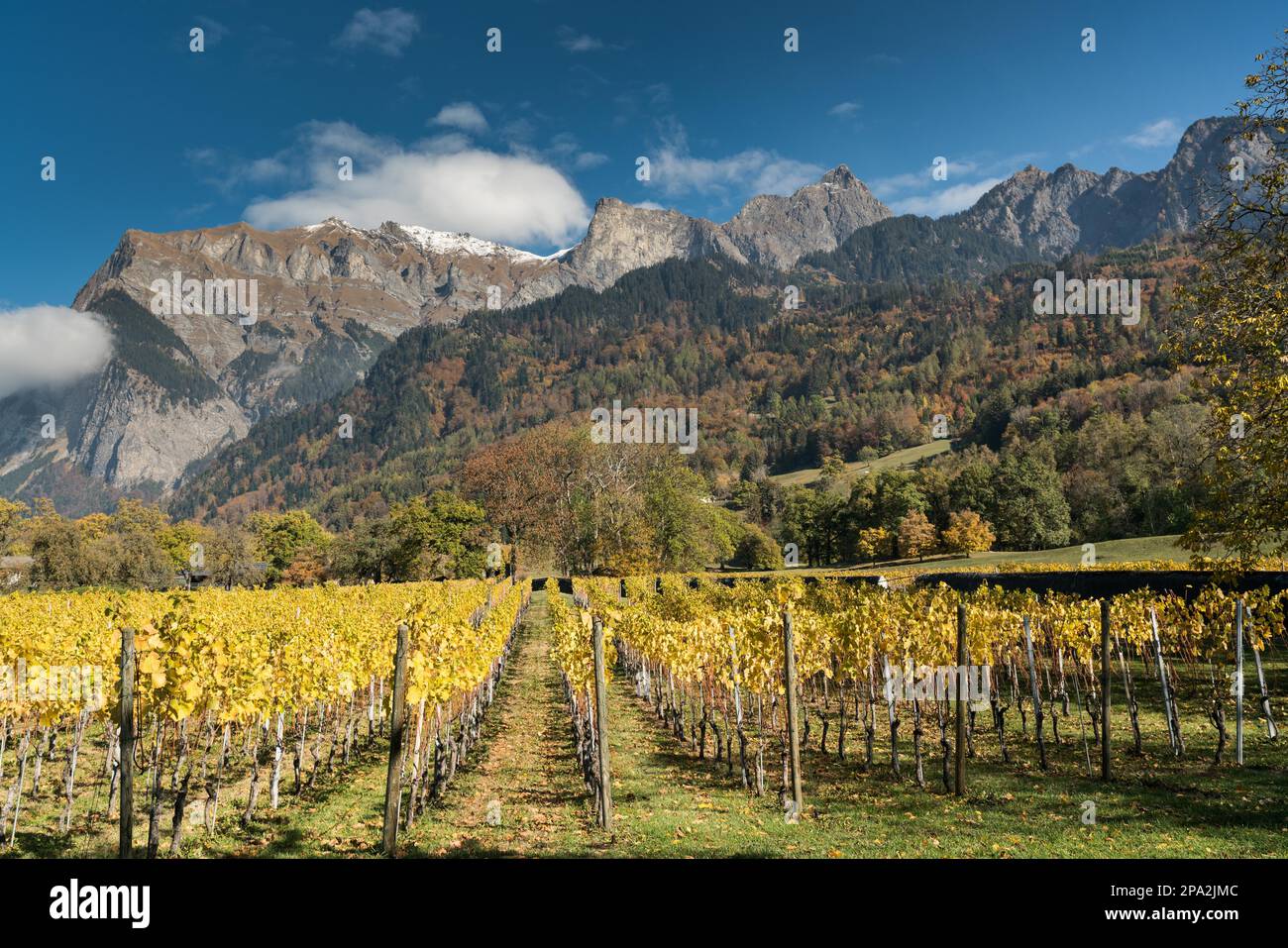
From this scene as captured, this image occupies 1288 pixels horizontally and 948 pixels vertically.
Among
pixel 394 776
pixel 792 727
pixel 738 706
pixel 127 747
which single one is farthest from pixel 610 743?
pixel 127 747

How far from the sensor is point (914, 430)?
147 m

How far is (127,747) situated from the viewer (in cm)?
568

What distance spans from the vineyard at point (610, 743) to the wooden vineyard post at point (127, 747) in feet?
0.14

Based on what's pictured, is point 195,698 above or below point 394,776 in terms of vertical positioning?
above

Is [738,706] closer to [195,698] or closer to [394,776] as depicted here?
[394,776]

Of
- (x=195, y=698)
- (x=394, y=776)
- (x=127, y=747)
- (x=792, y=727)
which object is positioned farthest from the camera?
(x=792, y=727)

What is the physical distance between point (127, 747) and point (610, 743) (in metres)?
8.84

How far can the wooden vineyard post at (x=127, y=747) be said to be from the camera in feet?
17.7

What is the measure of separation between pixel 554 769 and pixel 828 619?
6.27 meters

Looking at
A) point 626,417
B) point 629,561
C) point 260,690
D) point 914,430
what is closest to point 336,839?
point 260,690

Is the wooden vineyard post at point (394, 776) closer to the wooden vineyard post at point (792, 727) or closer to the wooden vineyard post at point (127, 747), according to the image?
the wooden vineyard post at point (127, 747)

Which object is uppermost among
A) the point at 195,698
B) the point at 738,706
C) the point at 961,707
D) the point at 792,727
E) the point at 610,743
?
the point at 195,698

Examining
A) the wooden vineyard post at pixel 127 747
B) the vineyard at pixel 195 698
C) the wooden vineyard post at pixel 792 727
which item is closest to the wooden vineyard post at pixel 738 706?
the wooden vineyard post at pixel 792 727
